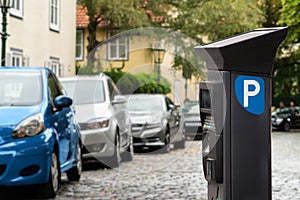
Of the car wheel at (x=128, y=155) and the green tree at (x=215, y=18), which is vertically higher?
the green tree at (x=215, y=18)

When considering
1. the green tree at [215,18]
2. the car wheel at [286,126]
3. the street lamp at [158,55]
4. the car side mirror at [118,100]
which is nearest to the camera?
the street lamp at [158,55]

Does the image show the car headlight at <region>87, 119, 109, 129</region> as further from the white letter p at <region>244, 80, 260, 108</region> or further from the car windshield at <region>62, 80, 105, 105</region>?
the white letter p at <region>244, 80, 260, 108</region>

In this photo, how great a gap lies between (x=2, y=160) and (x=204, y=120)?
4300 millimetres

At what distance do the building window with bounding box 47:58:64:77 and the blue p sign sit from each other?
21095mm


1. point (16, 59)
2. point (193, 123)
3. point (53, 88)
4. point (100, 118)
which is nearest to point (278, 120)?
point (16, 59)

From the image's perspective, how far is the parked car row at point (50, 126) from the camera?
8680 millimetres

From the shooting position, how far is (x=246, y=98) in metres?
4.60

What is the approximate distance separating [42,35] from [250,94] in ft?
66.7

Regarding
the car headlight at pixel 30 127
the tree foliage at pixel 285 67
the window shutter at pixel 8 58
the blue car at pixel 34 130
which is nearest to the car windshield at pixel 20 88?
the blue car at pixel 34 130

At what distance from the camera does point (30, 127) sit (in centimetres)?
888

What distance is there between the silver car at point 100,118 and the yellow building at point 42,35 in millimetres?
7209

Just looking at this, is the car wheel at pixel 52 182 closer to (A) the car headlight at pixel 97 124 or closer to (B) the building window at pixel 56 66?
(A) the car headlight at pixel 97 124

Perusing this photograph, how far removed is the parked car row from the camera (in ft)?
28.5

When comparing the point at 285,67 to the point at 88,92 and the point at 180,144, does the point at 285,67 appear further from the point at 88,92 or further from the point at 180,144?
the point at 88,92
